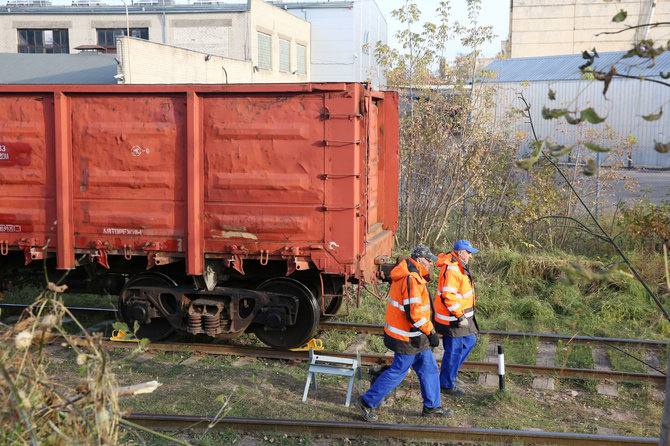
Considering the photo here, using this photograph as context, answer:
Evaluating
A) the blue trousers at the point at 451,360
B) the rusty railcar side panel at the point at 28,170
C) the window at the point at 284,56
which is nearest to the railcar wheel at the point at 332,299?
the blue trousers at the point at 451,360

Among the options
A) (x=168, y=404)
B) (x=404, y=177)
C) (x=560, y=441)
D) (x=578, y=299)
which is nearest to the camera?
(x=560, y=441)

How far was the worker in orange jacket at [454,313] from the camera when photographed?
6.87m

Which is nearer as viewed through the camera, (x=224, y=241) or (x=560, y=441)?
(x=560, y=441)

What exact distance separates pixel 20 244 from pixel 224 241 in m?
2.56

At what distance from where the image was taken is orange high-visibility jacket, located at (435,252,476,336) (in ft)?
22.5

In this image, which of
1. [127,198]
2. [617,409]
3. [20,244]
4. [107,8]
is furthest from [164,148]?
[107,8]

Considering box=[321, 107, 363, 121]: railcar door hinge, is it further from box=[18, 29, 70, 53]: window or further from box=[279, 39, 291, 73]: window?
box=[18, 29, 70, 53]: window

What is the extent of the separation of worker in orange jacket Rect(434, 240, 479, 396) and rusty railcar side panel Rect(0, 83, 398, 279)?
1096 mm

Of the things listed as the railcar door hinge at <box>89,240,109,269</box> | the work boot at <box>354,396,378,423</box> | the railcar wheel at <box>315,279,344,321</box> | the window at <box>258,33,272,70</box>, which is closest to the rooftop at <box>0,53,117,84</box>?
Result: the window at <box>258,33,272,70</box>

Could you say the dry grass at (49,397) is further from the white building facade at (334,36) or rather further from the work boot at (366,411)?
the white building facade at (334,36)

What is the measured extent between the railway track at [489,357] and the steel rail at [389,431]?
51.3 inches

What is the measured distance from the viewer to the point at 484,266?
11.7 m

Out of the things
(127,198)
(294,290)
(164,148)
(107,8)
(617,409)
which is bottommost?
(617,409)

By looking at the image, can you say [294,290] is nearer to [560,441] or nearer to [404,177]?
[560,441]
